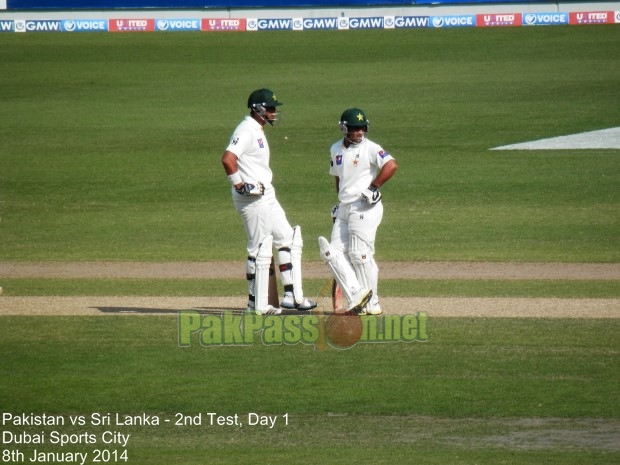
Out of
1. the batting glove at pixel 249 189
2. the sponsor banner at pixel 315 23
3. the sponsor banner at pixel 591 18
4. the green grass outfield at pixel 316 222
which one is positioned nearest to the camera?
the green grass outfield at pixel 316 222

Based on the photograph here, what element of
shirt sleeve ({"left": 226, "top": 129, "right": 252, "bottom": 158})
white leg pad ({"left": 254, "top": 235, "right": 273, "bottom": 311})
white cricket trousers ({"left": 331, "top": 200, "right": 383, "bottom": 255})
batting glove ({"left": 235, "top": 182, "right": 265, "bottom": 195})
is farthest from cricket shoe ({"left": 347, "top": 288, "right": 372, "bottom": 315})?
shirt sleeve ({"left": 226, "top": 129, "right": 252, "bottom": 158})

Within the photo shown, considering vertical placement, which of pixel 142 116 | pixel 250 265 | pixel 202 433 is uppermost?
pixel 142 116

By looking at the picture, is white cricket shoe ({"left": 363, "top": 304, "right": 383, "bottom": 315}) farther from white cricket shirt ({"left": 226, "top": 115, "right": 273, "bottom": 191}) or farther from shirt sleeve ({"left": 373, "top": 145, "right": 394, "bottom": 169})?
white cricket shirt ({"left": 226, "top": 115, "right": 273, "bottom": 191})

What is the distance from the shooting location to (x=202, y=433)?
774 cm

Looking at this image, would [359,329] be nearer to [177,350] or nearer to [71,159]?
[177,350]

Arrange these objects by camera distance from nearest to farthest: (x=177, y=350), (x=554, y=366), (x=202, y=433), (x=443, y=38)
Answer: (x=202, y=433) → (x=554, y=366) → (x=177, y=350) → (x=443, y=38)

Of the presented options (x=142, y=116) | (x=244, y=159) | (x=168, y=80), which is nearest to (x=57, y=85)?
(x=168, y=80)

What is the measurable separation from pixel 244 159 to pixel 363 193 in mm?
1134

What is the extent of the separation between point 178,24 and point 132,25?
1.56m

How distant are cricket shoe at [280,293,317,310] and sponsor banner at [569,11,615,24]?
29162mm

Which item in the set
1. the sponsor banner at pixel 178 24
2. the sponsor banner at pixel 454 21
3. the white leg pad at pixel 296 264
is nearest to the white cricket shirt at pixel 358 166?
the white leg pad at pixel 296 264

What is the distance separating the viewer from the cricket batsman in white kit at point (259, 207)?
10.6 m

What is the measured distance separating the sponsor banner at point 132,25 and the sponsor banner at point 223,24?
1841mm

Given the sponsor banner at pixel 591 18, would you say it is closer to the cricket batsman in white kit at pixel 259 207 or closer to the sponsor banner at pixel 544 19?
the sponsor banner at pixel 544 19
